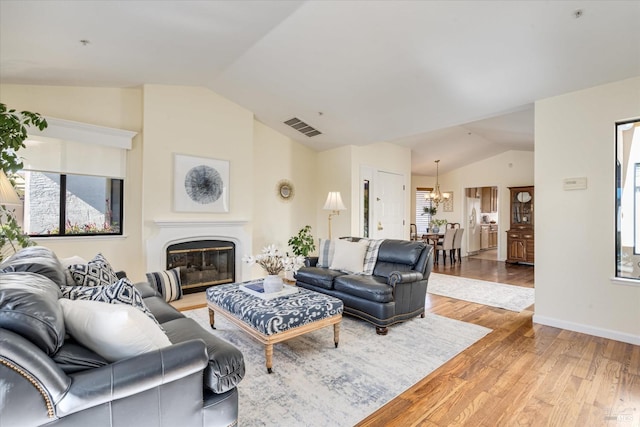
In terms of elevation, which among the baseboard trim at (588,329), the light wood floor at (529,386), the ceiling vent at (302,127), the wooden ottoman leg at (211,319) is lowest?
the light wood floor at (529,386)

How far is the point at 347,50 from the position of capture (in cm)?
335

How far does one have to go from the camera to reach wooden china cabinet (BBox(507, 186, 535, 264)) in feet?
24.1

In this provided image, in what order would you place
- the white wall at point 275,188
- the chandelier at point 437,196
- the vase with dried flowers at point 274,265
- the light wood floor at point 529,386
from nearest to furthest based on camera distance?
1. the light wood floor at point 529,386
2. the vase with dried flowers at point 274,265
3. the white wall at point 275,188
4. the chandelier at point 437,196

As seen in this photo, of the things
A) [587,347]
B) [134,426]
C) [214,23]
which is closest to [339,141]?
[214,23]

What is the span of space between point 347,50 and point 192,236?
3380 mm

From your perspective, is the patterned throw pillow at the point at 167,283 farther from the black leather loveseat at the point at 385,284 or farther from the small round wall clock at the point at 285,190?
the small round wall clock at the point at 285,190

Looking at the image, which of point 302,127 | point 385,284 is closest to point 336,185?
point 302,127

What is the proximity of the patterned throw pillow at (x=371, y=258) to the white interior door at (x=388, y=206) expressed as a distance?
2.03 meters

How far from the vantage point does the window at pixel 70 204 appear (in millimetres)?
3775

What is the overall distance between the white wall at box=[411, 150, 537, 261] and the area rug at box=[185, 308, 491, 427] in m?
5.77

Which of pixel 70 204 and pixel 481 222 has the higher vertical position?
pixel 70 204

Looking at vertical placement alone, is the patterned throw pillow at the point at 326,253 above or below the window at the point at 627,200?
below

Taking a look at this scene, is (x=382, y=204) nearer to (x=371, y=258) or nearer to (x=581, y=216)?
(x=371, y=258)

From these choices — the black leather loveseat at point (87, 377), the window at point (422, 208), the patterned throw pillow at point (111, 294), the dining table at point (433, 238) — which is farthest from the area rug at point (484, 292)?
the patterned throw pillow at point (111, 294)
